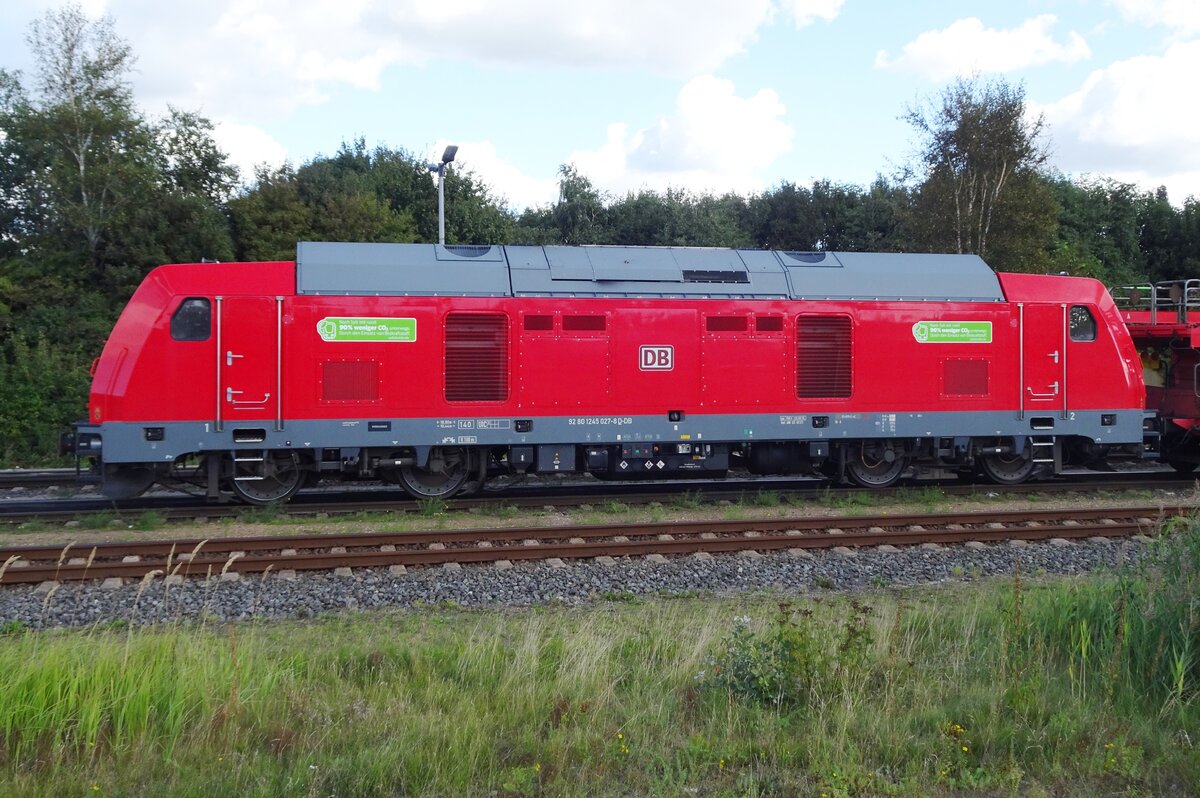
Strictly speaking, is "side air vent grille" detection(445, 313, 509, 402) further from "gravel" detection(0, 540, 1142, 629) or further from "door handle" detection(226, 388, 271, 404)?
"gravel" detection(0, 540, 1142, 629)

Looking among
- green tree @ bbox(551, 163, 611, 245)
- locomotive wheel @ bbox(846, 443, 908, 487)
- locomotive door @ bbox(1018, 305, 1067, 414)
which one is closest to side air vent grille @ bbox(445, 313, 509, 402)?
locomotive wheel @ bbox(846, 443, 908, 487)

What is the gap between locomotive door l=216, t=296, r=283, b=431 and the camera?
13000 millimetres

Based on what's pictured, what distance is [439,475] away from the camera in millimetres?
14391

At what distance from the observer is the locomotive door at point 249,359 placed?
512 inches

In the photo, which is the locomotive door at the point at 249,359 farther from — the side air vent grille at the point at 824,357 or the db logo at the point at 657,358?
the side air vent grille at the point at 824,357

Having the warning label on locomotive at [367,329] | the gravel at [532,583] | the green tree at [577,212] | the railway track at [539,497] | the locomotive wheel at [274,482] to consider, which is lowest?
the gravel at [532,583]

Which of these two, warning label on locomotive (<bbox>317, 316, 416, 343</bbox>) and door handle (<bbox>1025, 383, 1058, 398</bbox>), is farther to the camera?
door handle (<bbox>1025, 383, 1058, 398</bbox>)

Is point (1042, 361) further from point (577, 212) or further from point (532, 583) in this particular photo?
point (577, 212)

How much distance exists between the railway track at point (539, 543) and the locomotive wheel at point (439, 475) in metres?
2.68

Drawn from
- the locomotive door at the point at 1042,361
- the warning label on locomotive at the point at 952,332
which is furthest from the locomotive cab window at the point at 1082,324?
the warning label on locomotive at the point at 952,332

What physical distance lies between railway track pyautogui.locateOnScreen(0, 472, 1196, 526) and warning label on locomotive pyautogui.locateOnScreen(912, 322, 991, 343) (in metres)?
2.43

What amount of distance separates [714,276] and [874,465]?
13.7 ft

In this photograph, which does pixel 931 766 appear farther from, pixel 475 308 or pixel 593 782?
pixel 475 308

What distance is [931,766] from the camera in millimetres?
5082
